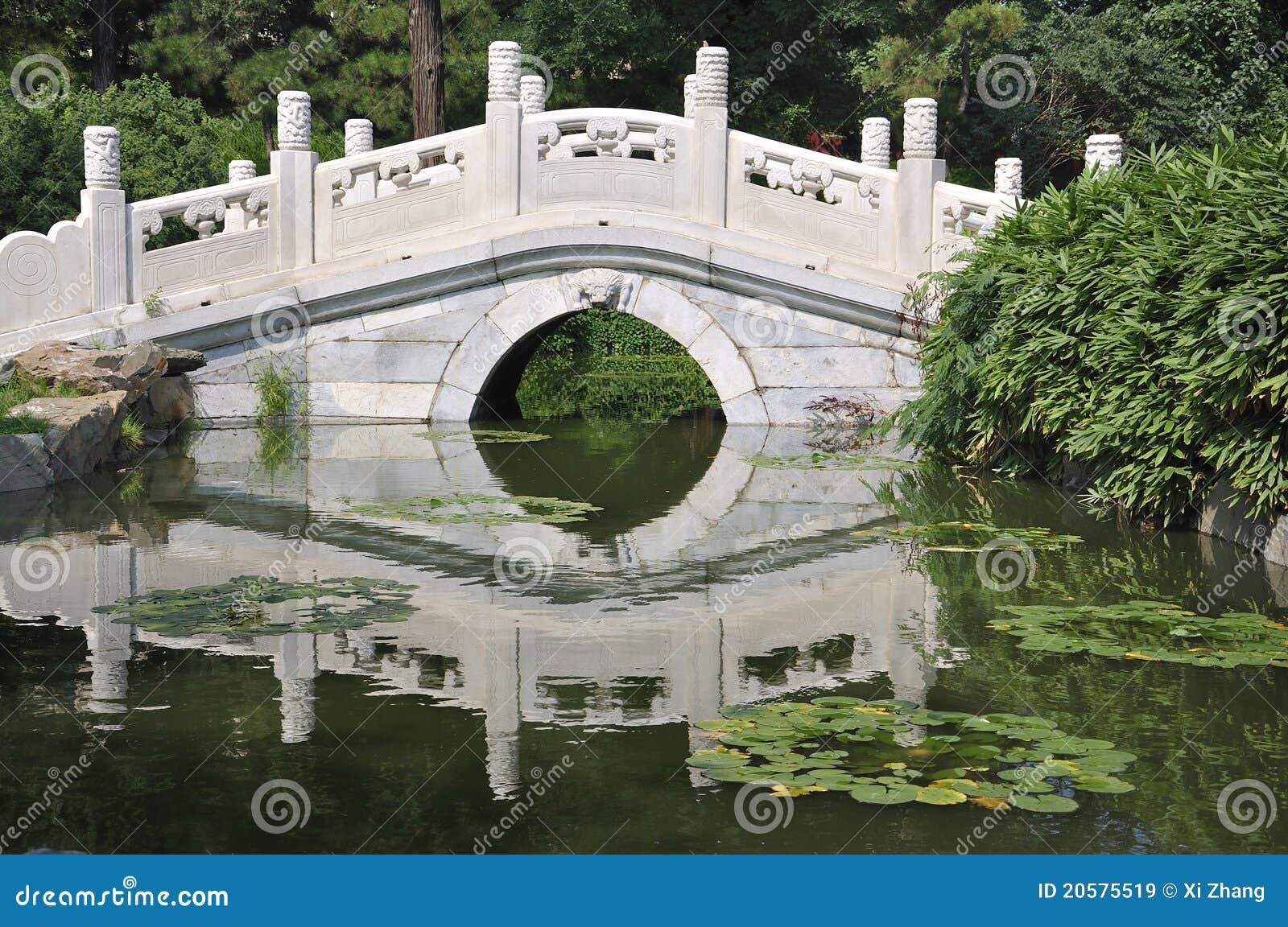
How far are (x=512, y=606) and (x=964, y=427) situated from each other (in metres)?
4.87

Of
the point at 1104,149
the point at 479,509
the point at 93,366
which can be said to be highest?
the point at 1104,149

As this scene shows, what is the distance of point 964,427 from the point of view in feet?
32.2

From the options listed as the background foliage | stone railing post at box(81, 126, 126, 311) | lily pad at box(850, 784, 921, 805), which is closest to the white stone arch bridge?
stone railing post at box(81, 126, 126, 311)

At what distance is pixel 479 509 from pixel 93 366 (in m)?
3.94

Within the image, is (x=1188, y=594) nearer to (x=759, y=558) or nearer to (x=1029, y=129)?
(x=759, y=558)

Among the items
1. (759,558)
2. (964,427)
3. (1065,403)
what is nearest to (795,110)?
(964,427)

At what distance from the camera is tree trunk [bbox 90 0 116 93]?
23.7 m

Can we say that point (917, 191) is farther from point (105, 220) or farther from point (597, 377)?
point (597, 377)

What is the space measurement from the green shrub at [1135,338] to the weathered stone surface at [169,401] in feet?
A: 19.3

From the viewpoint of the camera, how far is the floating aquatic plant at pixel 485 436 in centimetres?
1148

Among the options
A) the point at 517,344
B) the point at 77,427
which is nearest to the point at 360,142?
the point at 517,344

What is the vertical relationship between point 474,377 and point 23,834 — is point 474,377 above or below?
above

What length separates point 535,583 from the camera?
6.25 meters

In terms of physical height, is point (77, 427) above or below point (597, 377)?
below
